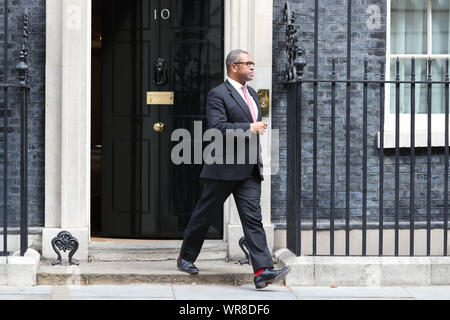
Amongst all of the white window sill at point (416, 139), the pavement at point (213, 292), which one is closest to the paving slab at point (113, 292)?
the pavement at point (213, 292)

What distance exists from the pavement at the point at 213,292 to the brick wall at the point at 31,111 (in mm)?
1110

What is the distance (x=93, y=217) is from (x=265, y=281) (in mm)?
2510

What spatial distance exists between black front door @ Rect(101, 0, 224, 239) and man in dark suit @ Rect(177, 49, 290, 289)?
127 centimetres

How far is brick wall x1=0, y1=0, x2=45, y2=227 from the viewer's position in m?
7.95

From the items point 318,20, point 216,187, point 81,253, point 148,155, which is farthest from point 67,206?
point 318,20

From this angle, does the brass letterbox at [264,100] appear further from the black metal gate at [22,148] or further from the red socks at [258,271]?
the black metal gate at [22,148]

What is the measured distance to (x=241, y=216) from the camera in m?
7.02

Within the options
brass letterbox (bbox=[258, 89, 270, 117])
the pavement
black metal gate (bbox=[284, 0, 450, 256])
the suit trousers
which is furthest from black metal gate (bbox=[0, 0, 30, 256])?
black metal gate (bbox=[284, 0, 450, 256])

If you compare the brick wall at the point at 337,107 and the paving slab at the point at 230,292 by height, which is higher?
the brick wall at the point at 337,107

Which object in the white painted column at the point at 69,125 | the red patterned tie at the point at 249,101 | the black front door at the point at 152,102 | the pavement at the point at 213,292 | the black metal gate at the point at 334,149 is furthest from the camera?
the black front door at the point at 152,102

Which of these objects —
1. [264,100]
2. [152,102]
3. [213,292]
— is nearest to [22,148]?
[152,102]

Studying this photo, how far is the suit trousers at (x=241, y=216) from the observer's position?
6.93m

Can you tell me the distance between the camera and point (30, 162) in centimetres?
798

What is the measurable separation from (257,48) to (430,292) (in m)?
2.60
